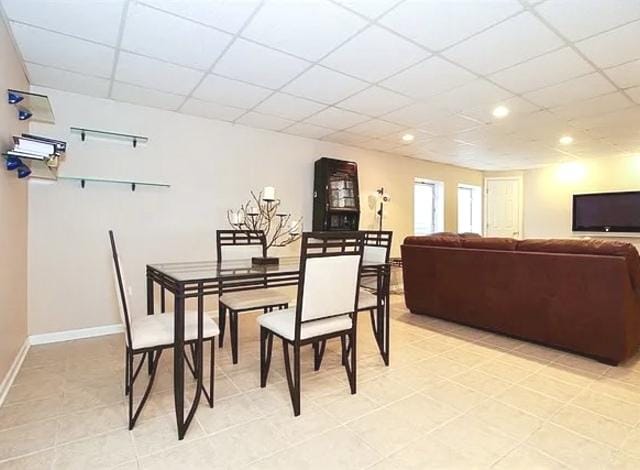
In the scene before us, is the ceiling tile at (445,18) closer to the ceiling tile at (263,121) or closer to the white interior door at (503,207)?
the ceiling tile at (263,121)

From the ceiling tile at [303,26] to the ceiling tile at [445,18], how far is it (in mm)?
250

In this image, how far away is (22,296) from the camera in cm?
295

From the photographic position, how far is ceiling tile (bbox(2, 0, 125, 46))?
2.03m

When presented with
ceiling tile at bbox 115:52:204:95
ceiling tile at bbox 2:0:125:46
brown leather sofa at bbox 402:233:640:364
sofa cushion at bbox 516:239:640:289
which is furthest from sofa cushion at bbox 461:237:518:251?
ceiling tile at bbox 2:0:125:46

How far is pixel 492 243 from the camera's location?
3.42m

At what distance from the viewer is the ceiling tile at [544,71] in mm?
2590

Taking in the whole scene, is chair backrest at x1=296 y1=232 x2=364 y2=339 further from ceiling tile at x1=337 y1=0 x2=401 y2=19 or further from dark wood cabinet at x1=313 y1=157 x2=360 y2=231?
dark wood cabinet at x1=313 y1=157 x2=360 y2=231

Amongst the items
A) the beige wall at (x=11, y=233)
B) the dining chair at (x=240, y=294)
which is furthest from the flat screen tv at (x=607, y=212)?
the beige wall at (x=11, y=233)

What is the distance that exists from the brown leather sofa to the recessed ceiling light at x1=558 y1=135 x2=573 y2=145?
101 inches

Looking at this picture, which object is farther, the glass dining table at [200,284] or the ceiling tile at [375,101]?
the ceiling tile at [375,101]

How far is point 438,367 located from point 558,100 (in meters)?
2.80

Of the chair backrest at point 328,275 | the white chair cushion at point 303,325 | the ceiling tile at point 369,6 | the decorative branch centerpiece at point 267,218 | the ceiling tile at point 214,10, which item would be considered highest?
the ceiling tile at point 214,10

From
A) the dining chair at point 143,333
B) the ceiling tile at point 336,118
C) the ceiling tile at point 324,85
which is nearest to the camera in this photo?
the dining chair at point 143,333

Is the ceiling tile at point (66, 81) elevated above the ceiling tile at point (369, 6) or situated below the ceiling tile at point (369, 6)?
above
